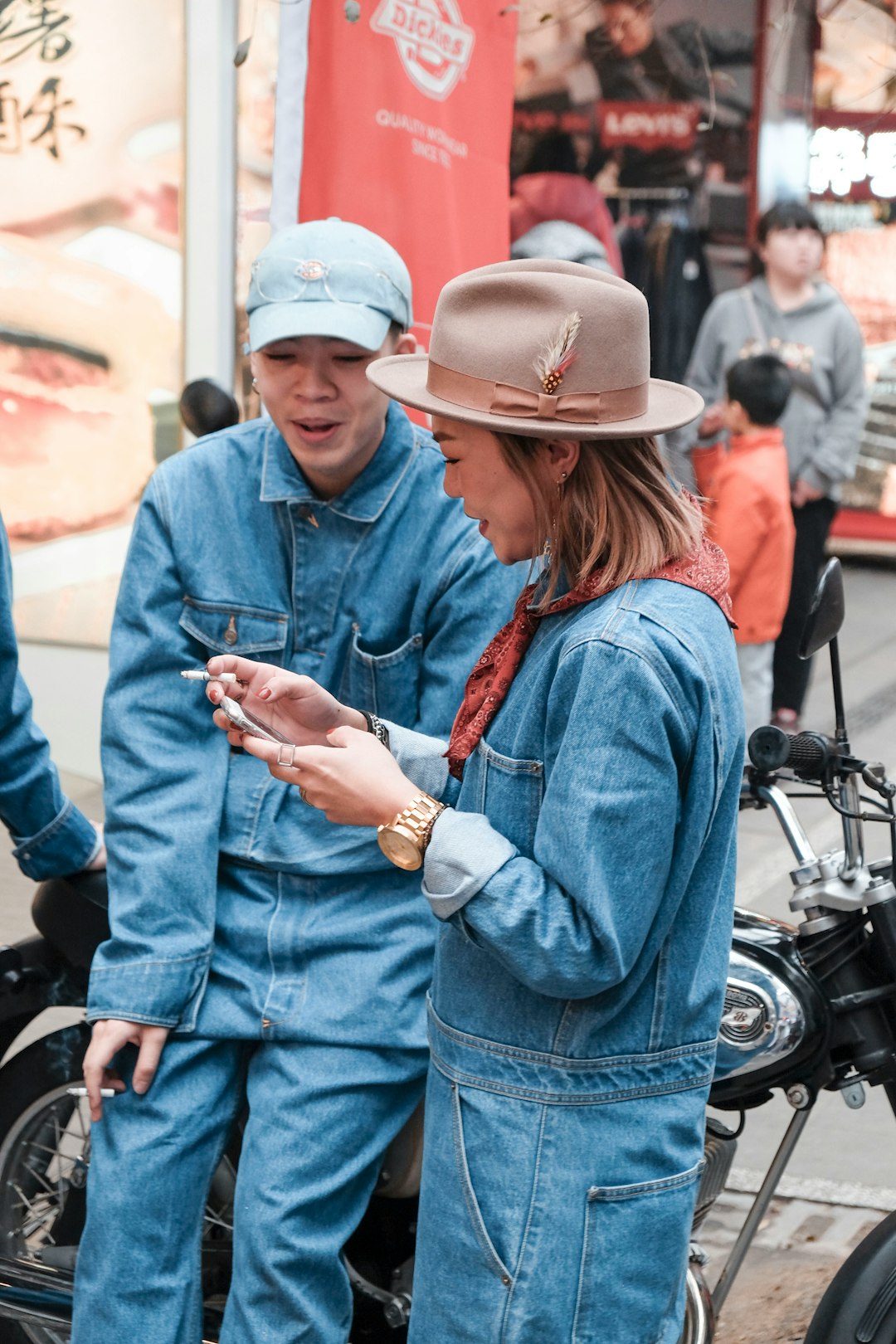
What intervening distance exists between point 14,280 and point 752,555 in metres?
2.87

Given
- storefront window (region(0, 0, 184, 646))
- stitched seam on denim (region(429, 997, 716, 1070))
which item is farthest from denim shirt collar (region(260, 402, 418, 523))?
storefront window (region(0, 0, 184, 646))

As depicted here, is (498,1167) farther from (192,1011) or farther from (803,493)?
(803,493)

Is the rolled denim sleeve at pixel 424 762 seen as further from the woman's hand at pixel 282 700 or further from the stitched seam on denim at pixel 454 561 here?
the stitched seam on denim at pixel 454 561

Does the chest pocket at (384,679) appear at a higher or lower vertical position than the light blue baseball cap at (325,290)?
lower

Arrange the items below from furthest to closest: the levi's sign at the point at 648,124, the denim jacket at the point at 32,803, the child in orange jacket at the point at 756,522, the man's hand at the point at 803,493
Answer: the levi's sign at the point at 648,124, the man's hand at the point at 803,493, the child in orange jacket at the point at 756,522, the denim jacket at the point at 32,803

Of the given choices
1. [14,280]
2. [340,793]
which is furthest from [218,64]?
[340,793]

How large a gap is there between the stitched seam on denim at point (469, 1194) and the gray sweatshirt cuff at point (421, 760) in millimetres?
490

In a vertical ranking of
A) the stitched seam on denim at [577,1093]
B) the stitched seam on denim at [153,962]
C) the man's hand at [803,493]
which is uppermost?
the stitched seam on denim at [577,1093]

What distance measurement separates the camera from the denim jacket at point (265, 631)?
241 centimetres

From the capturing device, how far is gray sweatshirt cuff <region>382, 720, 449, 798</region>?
224cm

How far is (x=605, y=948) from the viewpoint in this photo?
1.69 metres

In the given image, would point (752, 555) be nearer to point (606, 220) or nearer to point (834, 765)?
point (606, 220)

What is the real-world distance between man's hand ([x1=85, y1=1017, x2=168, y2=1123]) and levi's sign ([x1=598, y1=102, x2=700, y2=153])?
9872 mm

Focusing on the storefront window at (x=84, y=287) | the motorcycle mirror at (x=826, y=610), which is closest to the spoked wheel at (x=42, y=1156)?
the motorcycle mirror at (x=826, y=610)
